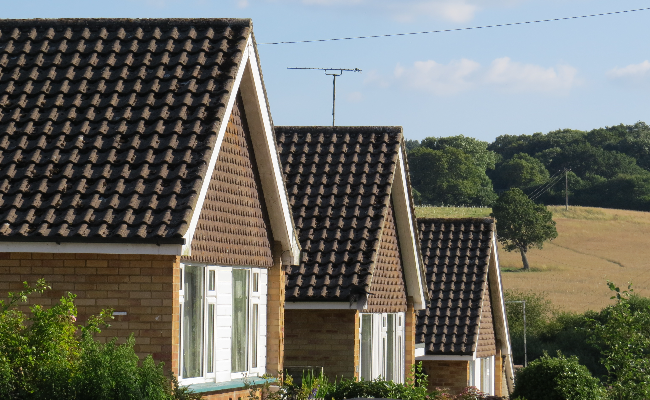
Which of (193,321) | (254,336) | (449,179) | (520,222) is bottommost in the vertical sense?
(254,336)

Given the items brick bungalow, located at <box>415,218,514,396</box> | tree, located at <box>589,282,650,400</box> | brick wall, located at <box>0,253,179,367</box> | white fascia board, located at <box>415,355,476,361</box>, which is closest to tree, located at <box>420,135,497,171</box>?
brick bungalow, located at <box>415,218,514,396</box>

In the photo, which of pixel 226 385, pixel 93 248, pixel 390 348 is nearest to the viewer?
pixel 93 248

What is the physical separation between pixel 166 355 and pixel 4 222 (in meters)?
2.25

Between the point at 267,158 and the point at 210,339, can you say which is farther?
the point at 267,158

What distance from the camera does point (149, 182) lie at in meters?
10.9

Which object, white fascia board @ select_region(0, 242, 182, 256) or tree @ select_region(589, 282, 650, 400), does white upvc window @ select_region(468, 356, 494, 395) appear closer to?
tree @ select_region(589, 282, 650, 400)

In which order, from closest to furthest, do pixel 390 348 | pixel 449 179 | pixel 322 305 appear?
1. pixel 322 305
2. pixel 390 348
3. pixel 449 179

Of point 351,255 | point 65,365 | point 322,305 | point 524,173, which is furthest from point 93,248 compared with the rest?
point 524,173

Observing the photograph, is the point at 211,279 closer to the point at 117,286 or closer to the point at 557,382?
the point at 117,286

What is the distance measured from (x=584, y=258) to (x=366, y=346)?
99.2 meters

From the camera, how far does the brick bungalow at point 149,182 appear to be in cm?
1057

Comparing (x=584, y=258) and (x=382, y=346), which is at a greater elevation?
(x=584, y=258)

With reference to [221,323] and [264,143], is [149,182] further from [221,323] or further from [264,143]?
[264,143]

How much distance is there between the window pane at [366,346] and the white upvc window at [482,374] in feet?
27.5
